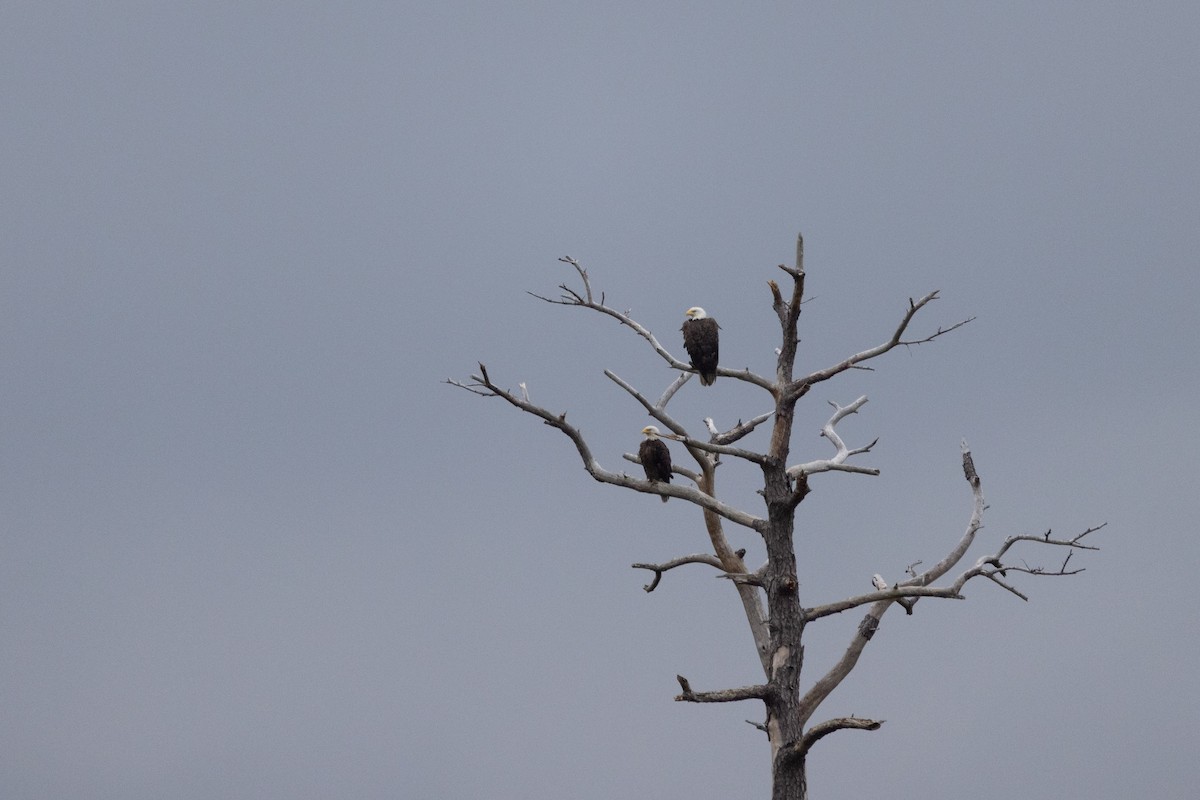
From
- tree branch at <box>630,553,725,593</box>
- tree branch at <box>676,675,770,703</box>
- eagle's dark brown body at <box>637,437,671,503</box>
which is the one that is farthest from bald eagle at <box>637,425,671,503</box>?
tree branch at <box>676,675,770,703</box>

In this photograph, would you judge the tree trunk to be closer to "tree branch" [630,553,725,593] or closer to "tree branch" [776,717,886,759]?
"tree branch" [776,717,886,759]

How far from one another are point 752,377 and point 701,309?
7.96 ft

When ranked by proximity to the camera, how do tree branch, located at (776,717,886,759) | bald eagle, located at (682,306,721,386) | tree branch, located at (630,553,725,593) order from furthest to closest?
bald eagle, located at (682,306,721,386), tree branch, located at (630,553,725,593), tree branch, located at (776,717,886,759)

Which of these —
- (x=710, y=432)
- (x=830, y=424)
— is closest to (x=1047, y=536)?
(x=830, y=424)

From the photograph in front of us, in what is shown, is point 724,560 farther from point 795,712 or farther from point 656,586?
point 795,712

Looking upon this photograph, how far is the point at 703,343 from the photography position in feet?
46.4

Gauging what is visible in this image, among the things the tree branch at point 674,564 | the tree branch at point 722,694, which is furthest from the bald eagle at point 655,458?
the tree branch at point 722,694

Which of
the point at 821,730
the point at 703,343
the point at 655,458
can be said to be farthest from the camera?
the point at 703,343

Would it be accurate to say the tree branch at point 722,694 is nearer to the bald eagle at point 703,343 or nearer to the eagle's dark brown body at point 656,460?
the eagle's dark brown body at point 656,460

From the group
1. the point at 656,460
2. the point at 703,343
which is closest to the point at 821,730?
the point at 656,460

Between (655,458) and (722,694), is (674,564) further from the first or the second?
(722,694)

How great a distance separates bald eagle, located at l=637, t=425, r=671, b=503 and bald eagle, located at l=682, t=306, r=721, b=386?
951 mm

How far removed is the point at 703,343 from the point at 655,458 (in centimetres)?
→ 154

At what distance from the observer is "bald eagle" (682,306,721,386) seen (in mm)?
14125
